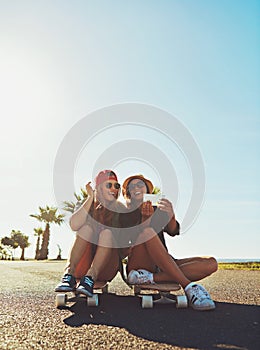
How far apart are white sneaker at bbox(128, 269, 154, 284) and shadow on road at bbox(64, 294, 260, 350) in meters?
0.23

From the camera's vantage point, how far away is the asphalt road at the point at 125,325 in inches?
94.9

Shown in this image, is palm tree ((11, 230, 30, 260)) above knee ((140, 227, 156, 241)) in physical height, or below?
above

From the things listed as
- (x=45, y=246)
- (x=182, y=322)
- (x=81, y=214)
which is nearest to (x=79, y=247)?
(x=81, y=214)

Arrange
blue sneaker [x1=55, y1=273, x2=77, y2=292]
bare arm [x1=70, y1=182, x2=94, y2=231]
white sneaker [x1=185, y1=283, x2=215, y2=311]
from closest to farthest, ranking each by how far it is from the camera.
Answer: white sneaker [x1=185, y1=283, x2=215, y2=311] < blue sneaker [x1=55, y1=273, x2=77, y2=292] < bare arm [x1=70, y1=182, x2=94, y2=231]

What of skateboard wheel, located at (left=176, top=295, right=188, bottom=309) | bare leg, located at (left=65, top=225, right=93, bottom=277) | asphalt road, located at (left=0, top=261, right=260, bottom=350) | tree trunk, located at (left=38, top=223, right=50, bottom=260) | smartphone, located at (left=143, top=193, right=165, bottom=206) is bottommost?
asphalt road, located at (left=0, top=261, right=260, bottom=350)

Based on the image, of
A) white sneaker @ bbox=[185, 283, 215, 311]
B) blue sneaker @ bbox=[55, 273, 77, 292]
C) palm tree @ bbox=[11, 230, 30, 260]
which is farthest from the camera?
palm tree @ bbox=[11, 230, 30, 260]

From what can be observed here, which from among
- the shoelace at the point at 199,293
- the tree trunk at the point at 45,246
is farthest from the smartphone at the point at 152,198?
the tree trunk at the point at 45,246

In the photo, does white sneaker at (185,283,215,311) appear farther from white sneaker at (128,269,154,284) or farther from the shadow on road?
white sneaker at (128,269,154,284)

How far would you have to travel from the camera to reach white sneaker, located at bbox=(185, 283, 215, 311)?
11.4ft

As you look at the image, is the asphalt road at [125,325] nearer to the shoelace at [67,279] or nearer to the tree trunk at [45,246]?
the shoelace at [67,279]

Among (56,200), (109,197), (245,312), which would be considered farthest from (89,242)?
(245,312)

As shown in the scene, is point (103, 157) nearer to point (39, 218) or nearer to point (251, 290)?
point (251, 290)

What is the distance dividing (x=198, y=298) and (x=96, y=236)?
1.14 metres

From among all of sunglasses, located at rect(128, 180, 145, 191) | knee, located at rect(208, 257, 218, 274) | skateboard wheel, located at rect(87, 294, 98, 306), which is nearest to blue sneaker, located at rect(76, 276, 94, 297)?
skateboard wheel, located at rect(87, 294, 98, 306)
